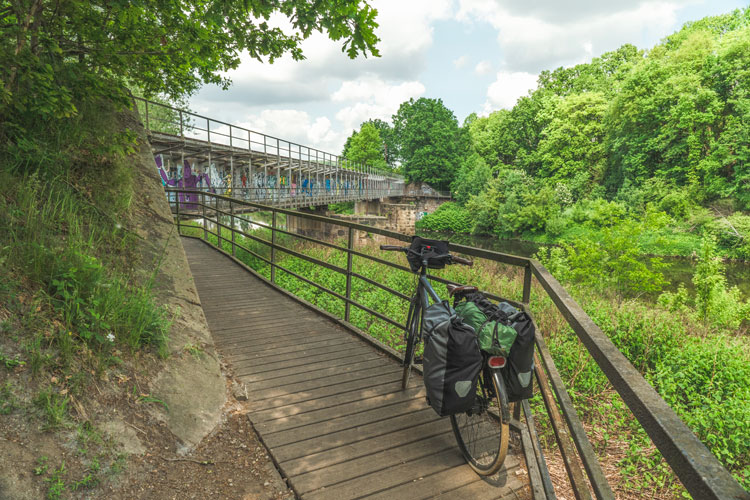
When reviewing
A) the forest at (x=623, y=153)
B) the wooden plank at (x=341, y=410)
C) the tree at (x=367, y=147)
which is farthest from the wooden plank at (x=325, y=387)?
the tree at (x=367, y=147)

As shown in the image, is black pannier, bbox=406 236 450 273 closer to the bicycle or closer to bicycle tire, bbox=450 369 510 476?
the bicycle

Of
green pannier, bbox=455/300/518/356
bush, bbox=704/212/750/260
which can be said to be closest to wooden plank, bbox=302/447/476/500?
green pannier, bbox=455/300/518/356

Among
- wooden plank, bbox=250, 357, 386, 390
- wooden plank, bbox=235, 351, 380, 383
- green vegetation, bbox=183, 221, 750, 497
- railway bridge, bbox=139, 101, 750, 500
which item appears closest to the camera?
railway bridge, bbox=139, 101, 750, 500

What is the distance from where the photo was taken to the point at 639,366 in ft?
19.2

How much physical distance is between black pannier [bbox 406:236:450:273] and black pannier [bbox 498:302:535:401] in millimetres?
911

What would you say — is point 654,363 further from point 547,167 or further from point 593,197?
point 547,167

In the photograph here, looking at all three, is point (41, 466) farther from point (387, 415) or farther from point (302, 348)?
point (302, 348)

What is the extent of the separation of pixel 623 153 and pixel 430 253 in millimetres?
39758

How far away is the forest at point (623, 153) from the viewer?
2652 centimetres

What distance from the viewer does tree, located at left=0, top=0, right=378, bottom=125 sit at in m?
3.03

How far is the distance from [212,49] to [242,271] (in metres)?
4.35

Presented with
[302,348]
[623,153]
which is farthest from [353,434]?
[623,153]

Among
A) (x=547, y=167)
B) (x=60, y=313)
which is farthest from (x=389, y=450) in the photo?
(x=547, y=167)

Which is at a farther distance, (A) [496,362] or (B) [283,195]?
(B) [283,195]
